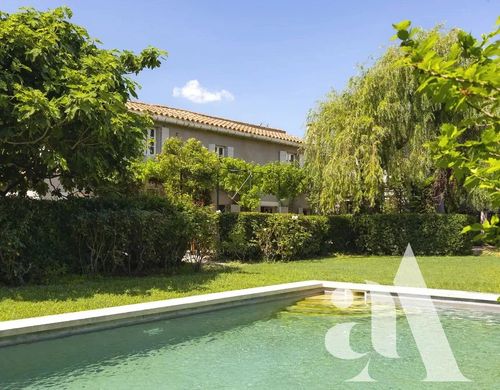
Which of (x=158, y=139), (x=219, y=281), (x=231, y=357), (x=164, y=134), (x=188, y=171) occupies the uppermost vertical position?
(x=164, y=134)

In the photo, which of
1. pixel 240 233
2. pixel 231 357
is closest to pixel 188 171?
pixel 240 233

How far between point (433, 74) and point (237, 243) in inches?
648

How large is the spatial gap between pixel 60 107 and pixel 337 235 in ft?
46.2

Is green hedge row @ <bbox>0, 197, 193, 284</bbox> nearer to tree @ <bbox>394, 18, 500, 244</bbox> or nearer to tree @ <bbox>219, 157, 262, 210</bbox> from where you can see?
tree @ <bbox>219, 157, 262, 210</bbox>

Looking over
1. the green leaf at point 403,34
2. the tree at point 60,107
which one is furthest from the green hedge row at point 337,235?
the green leaf at point 403,34

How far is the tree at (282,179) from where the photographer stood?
25.0 metres

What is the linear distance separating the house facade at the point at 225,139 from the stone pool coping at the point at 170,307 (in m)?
12.0

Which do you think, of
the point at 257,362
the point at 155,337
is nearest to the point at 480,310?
the point at 257,362

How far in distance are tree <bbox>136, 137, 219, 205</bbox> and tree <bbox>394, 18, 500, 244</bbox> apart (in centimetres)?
1690

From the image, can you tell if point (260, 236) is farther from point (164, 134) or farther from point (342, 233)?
point (164, 134)

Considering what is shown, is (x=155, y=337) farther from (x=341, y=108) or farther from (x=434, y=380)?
(x=341, y=108)

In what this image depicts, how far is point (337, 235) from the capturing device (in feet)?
70.9

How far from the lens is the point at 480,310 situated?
33.3 feet

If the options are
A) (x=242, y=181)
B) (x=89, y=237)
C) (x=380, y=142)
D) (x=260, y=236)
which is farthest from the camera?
(x=242, y=181)
